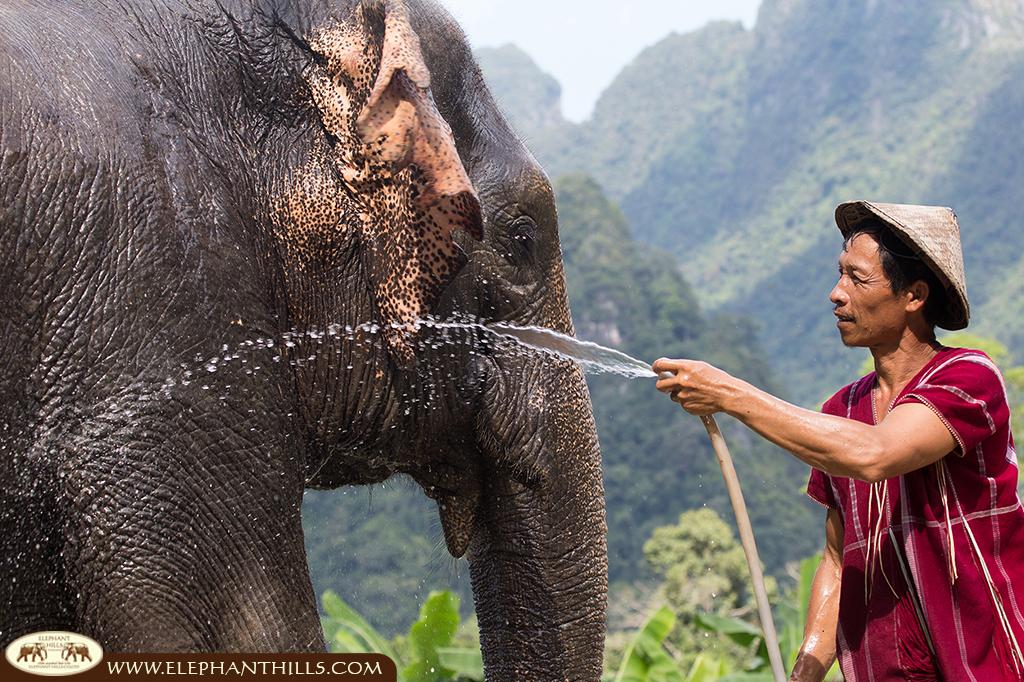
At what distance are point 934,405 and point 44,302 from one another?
1.58 meters

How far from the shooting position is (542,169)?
354 cm

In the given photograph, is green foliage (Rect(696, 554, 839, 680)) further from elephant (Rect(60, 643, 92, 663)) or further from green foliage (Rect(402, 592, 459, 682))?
elephant (Rect(60, 643, 92, 663))

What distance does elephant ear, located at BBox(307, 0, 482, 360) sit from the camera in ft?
9.70

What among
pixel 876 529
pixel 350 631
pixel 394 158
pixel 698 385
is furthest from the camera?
pixel 350 631

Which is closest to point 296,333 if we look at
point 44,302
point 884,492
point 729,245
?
point 44,302

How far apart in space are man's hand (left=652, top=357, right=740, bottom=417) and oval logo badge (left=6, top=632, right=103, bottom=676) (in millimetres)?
1161

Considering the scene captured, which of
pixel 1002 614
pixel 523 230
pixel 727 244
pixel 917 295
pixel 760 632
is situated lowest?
pixel 1002 614

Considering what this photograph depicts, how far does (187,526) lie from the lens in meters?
2.67

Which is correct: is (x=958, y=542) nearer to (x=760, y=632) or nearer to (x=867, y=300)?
(x=867, y=300)

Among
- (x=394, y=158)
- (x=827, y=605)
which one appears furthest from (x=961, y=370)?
(x=394, y=158)

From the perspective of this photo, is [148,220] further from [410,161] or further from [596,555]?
[596,555]

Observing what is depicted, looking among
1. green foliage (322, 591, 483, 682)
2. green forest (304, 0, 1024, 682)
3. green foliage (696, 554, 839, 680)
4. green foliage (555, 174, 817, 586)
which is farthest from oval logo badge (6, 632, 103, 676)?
green foliage (555, 174, 817, 586)

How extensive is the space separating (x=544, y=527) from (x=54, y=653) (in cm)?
128

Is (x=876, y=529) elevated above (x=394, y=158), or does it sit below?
below
